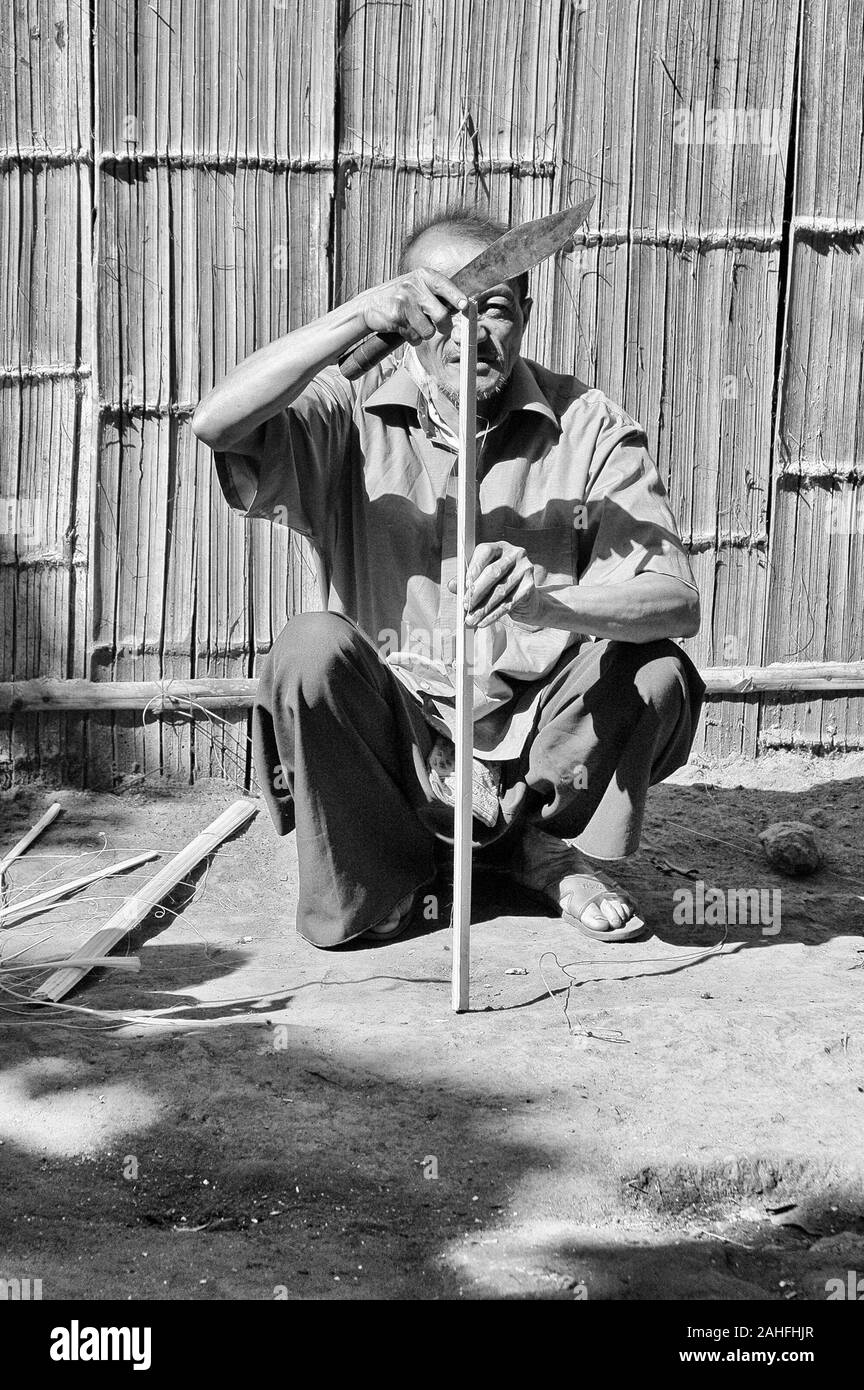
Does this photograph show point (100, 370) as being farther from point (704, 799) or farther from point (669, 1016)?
point (669, 1016)

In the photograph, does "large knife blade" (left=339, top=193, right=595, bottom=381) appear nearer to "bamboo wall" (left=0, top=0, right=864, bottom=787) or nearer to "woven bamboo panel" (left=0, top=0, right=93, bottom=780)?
"bamboo wall" (left=0, top=0, right=864, bottom=787)

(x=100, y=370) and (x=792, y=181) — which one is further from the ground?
(x=792, y=181)

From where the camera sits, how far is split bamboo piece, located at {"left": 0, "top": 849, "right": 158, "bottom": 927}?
10.5 feet

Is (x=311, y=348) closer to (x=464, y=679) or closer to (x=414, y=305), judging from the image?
(x=414, y=305)

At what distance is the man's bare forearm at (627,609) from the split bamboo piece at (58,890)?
1502 millimetres

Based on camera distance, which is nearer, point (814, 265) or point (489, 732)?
point (489, 732)

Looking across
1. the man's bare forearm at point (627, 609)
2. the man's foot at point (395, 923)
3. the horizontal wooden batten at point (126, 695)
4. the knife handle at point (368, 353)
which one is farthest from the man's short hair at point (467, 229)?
the horizontal wooden batten at point (126, 695)

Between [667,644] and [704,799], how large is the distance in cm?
140

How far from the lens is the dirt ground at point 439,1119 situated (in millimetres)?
1772

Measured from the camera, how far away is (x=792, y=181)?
4156mm

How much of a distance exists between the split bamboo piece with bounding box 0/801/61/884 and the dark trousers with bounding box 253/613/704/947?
92cm

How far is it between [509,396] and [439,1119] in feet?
5.65
